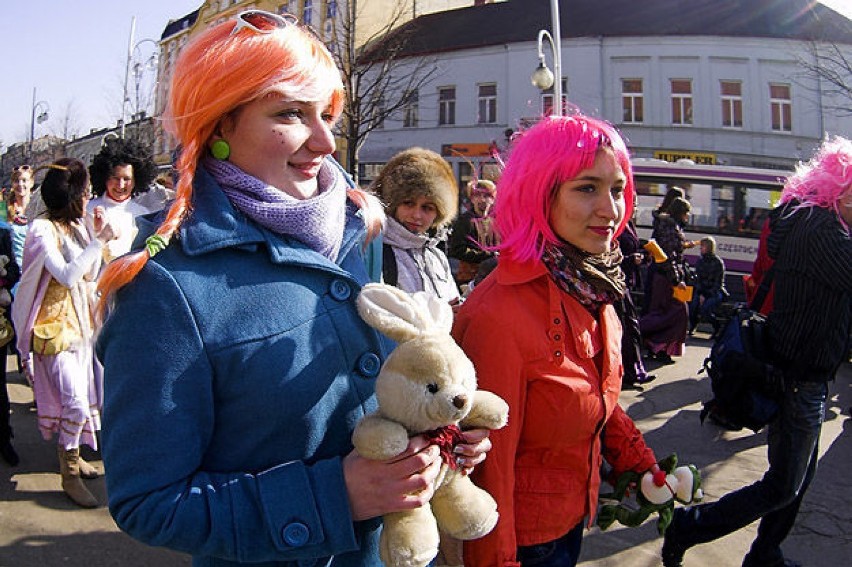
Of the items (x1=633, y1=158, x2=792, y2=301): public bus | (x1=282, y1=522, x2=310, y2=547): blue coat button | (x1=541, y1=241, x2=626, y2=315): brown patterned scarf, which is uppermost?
(x1=633, y1=158, x2=792, y2=301): public bus

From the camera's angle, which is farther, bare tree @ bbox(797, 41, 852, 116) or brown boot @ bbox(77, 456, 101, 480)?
bare tree @ bbox(797, 41, 852, 116)

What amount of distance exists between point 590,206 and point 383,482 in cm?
116

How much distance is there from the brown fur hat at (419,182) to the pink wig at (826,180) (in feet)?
5.74

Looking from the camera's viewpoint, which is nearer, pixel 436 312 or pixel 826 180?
pixel 436 312

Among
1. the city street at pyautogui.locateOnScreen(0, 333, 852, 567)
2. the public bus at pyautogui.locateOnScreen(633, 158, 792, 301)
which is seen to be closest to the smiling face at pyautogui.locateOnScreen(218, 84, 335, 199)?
the city street at pyautogui.locateOnScreen(0, 333, 852, 567)

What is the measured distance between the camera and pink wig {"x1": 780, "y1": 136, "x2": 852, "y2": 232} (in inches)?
122

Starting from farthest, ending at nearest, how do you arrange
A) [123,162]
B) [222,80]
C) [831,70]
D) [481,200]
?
[831,70], [481,200], [123,162], [222,80]

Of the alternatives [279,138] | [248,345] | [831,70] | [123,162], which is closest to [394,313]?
[248,345]

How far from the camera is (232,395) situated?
1.23 meters

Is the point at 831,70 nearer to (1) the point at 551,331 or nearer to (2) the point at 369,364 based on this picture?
(1) the point at 551,331

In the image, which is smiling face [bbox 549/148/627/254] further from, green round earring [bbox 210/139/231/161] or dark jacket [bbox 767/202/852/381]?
dark jacket [bbox 767/202/852/381]

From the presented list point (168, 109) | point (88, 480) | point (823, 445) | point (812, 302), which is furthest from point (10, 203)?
point (823, 445)

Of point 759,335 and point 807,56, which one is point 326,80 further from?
point 807,56

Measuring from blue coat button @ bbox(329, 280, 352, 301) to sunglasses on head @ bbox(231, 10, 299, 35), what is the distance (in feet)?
1.76
